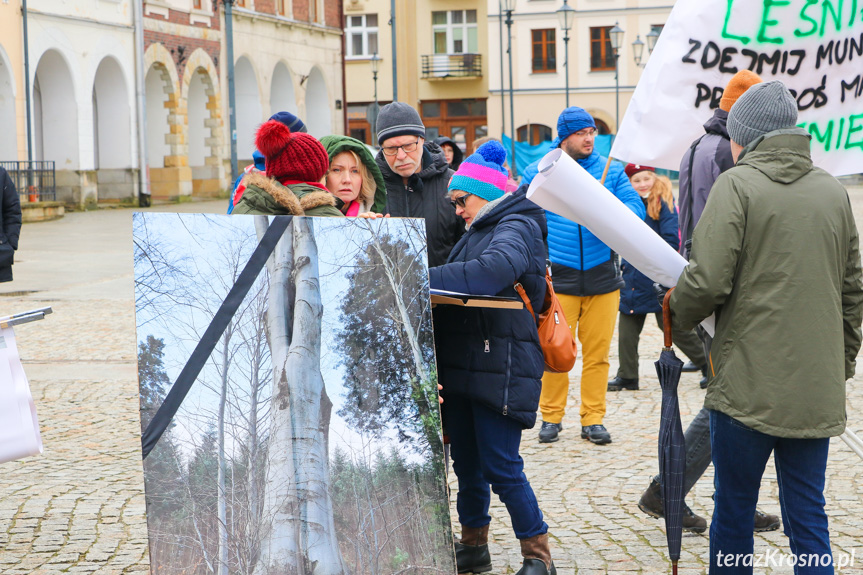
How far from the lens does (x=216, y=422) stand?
3195 mm

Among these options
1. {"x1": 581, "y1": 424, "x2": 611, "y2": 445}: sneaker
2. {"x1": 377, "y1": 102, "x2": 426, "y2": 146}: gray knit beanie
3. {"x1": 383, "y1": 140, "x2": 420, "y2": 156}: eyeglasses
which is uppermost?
{"x1": 377, "y1": 102, "x2": 426, "y2": 146}: gray knit beanie

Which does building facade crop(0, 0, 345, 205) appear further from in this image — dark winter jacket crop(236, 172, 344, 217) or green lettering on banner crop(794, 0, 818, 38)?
dark winter jacket crop(236, 172, 344, 217)

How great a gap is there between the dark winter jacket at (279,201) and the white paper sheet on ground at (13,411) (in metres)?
1.15

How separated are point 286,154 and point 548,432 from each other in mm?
3327

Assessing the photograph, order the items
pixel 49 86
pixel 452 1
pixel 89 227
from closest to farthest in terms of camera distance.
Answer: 1. pixel 89 227
2. pixel 49 86
3. pixel 452 1

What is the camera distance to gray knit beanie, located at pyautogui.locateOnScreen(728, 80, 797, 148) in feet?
11.1

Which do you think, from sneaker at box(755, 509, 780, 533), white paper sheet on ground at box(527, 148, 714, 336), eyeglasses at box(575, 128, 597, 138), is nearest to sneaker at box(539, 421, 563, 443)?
eyeglasses at box(575, 128, 597, 138)

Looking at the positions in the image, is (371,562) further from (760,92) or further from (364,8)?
(364,8)

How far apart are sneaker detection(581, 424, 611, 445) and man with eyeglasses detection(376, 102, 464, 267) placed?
2032 mm

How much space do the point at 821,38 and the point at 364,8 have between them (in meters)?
51.9

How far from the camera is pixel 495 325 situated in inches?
156

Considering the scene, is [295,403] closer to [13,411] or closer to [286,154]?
[286,154]

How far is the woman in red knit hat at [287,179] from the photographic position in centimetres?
351

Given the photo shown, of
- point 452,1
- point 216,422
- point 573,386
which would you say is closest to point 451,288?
point 216,422
